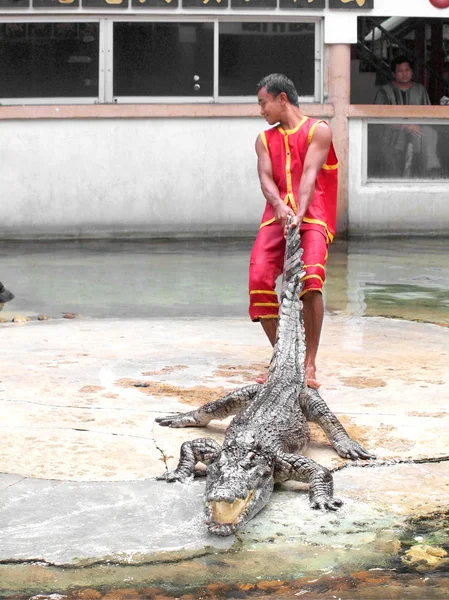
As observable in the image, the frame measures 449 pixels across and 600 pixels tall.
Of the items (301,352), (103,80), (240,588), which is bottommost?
(240,588)

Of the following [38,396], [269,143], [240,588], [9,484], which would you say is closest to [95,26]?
[269,143]

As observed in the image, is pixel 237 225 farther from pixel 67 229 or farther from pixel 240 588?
pixel 240 588

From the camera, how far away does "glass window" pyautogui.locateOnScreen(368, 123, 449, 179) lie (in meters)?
14.5

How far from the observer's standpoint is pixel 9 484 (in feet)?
14.4

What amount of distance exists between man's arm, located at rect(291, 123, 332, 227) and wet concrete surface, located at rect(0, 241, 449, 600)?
104 cm

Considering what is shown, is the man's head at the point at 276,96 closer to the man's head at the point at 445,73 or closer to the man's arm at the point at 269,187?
the man's arm at the point at 269,187

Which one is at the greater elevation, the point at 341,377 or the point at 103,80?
the point at 103,80

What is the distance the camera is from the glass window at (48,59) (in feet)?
45.5

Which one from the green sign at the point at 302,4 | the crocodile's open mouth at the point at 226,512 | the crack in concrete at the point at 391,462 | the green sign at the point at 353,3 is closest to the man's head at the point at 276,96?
the crack in concrete at the point at 391,462

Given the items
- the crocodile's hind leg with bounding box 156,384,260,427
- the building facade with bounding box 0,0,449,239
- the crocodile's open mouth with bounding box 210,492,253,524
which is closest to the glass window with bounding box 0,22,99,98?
the building facade with bounding box 0,0,449,239

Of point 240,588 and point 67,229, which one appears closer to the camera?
point 240,588

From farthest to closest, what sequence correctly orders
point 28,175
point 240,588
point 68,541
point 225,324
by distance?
point 28,175 < point 225,324 < point 68,541 < point 240,588

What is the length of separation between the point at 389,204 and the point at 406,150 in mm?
804

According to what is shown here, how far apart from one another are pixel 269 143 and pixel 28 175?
7.92 m
